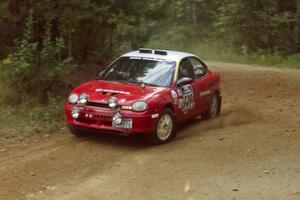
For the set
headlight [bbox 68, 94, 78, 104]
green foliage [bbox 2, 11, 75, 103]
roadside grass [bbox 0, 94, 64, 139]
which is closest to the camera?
headlight [bbox 68, 94, 78, 104]

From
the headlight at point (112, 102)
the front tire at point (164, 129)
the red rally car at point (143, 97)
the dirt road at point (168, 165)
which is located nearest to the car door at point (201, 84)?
the red rally car at point (143, 97)

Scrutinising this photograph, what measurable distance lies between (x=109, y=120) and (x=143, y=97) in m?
0.75

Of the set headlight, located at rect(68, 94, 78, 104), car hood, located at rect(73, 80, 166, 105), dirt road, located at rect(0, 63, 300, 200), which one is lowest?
dirt road, located at rect(0, 63, 300, 200)

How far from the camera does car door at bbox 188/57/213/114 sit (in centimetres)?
1177

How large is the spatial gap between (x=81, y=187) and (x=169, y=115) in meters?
3.12

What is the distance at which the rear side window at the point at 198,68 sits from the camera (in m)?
12.1

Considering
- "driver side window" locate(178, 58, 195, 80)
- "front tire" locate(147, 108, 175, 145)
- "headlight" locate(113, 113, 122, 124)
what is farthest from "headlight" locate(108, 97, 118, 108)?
"driver side window" locate(178, 58, 195, 80)

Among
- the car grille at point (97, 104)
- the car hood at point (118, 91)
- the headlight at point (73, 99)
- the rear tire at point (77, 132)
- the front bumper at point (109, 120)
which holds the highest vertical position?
the car hood at point (118, 91)

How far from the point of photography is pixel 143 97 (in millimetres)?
9906

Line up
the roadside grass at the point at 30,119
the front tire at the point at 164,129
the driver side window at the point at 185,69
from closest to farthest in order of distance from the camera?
the front tire at the point at 164,129
the roadside grass at the point at 30,119
the driver side window at the point at 185,69

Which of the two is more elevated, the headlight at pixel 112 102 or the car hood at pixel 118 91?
the car hood at pixel 118 91

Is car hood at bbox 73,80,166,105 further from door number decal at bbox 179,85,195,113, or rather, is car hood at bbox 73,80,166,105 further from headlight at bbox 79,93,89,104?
door number decal at bbox 179,85,195,113

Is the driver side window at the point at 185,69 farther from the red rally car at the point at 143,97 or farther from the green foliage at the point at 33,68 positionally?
the green foliage at the point at 33,68

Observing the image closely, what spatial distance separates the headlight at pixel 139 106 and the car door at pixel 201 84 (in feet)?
6.81
